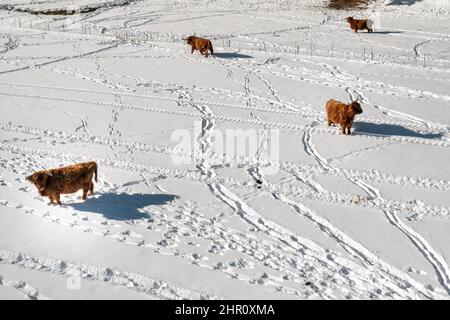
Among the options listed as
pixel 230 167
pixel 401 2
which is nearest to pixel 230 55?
pixel 230 167

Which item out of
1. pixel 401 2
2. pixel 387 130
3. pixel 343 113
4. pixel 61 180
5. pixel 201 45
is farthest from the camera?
pixel 401 2

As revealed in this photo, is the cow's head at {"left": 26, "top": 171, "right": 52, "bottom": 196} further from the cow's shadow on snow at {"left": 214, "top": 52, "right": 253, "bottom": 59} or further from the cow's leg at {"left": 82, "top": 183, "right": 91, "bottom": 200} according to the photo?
the cow's shadow on snow at {"left": 214, "top": 52, "right": 253, "bottom": 59}

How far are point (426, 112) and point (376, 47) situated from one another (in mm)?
7204

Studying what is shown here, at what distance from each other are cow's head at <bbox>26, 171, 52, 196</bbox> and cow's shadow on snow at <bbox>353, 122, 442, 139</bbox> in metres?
7.94

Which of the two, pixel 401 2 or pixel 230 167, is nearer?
pixel 230 167

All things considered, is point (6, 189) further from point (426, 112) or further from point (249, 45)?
point (249, 45)

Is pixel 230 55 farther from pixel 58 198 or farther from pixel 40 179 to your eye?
pixel 40 179

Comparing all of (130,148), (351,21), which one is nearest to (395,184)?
(130,148)

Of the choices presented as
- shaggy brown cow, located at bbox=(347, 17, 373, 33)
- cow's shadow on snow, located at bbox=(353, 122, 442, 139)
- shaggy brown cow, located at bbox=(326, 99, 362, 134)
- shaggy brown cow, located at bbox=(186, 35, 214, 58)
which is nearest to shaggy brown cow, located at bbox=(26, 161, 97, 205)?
shaggy brown cow, located at bbox=(326, 99, 362, 134)

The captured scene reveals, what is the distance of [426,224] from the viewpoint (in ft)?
28.9

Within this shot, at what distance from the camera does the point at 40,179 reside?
8969 mm

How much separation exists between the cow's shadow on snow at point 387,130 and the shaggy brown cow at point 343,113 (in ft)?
1.48

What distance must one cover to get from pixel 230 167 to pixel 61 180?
12.6 ft
